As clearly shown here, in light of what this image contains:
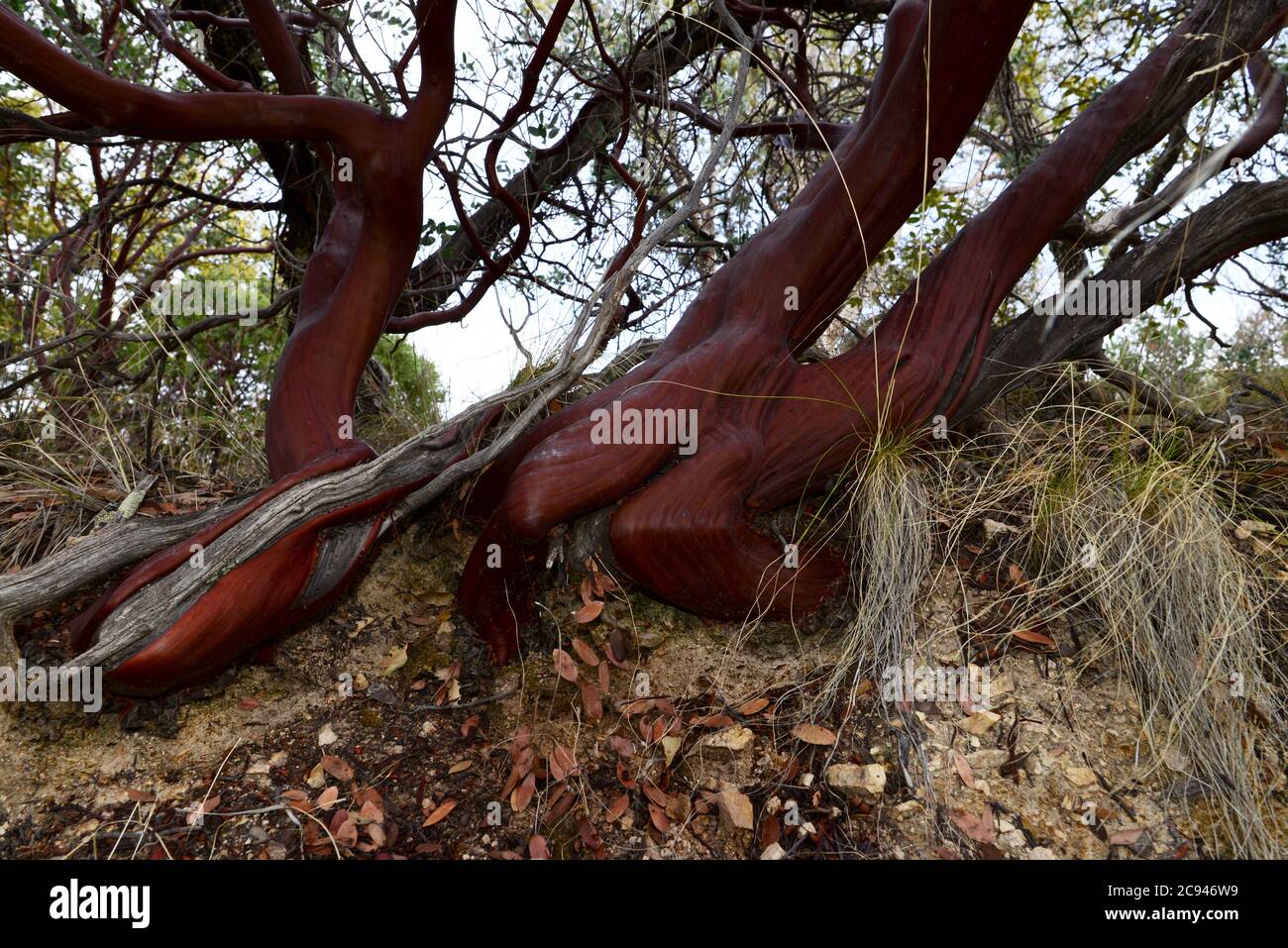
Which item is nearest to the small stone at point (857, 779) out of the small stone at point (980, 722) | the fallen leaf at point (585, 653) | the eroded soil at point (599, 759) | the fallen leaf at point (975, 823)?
the eroded soil at point (599, 759)

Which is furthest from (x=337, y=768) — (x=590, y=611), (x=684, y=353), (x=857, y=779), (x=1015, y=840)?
(x=1015, y=840)

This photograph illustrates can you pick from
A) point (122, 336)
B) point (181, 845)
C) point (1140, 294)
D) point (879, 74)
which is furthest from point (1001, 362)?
point (122, 336)

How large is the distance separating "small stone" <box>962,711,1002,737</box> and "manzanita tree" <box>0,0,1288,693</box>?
2.01 ft

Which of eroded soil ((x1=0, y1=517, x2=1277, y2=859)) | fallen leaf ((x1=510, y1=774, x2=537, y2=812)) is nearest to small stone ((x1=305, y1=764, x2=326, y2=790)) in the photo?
eroded soil ((x1=0, y1=517, x2=1277, y2=859))

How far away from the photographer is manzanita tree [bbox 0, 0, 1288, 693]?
256 centimetres

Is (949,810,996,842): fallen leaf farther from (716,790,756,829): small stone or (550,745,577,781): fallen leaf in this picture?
(550,745,577,781): fallen leaf

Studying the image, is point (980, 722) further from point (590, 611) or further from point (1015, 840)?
point (590, 611)

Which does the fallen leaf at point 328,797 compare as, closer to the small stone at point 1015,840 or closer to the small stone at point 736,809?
the small stone at point 736,809

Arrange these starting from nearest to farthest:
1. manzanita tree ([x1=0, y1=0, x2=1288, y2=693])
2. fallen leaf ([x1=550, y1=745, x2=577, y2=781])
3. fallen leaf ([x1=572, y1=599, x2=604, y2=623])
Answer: fallen leaf ([x1=550, y1=745, x2=577, y2=781]), manzanita tree ([x1=0, y1=0, x2=1288, y2=693]), fallen leaf ([x1=572, y1=599, x2=604, y2=623])

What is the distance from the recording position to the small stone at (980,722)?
8.14 feet

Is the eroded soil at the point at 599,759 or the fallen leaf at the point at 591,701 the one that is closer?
the eroded soil at the point at 599,759

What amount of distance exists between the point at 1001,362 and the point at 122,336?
12.9ft

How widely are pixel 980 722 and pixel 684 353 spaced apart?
159 cm

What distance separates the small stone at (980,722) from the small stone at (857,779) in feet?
1.05
